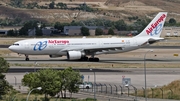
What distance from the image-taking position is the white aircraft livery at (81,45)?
125000 mm

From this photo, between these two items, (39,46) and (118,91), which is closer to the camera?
(118,91)

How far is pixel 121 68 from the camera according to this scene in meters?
116

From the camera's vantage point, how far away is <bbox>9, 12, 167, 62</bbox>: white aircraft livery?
12500 centimetres

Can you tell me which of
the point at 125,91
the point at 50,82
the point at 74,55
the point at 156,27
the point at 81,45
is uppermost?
the point at 156,27

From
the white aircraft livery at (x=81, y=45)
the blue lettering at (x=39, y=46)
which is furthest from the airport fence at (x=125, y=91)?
the white aircraft livery at (x=81, y=45)

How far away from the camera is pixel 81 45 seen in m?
128

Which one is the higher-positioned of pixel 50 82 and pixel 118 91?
pixel 50 82

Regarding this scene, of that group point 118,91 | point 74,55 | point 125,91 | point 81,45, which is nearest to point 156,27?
point 81,45

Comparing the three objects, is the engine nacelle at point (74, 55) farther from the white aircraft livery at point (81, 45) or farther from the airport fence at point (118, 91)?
the airport fence at point (118, 91)

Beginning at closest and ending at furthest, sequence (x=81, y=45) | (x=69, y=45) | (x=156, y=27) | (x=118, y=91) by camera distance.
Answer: (x=118, y=91), (x=69, y=45), (x=81, y=45), (x=156, y=27)

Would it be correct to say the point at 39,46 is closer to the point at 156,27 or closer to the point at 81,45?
the point at 81,45

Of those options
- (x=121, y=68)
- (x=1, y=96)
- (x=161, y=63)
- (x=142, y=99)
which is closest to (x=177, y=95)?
(x=142, y=99)

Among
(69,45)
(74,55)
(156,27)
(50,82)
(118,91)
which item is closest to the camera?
(50,82)

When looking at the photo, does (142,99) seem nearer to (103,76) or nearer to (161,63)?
(103,76)
